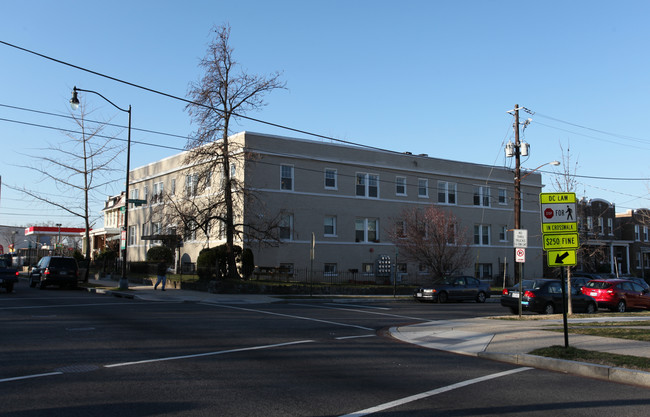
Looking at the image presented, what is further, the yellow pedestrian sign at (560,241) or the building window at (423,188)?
the building window at (423,188)

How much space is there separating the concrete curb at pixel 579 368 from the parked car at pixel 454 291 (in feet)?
56.0

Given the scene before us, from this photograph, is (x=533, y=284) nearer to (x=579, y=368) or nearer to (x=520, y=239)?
(x=520, y=239)

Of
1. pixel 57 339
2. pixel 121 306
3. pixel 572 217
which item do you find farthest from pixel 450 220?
pixel 57 339

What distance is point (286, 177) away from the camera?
36.8m

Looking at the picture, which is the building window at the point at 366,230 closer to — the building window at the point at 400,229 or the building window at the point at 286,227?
the building window at the point at 400,229

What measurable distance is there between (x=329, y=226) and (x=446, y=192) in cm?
1163

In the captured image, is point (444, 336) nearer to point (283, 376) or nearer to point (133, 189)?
point (283, 376)

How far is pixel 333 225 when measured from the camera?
38656mm

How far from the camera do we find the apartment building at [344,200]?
35844 mm

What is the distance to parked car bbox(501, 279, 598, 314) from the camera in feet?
68.3

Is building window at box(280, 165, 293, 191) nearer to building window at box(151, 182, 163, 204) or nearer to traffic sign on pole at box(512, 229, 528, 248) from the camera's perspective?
building window at box(151, 182, 163, 204)

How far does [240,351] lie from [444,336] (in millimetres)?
5592

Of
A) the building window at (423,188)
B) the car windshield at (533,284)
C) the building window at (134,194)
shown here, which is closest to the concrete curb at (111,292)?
the car windshield at (533,284)

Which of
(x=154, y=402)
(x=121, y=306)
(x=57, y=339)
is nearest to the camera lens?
(x=154, y=402)
